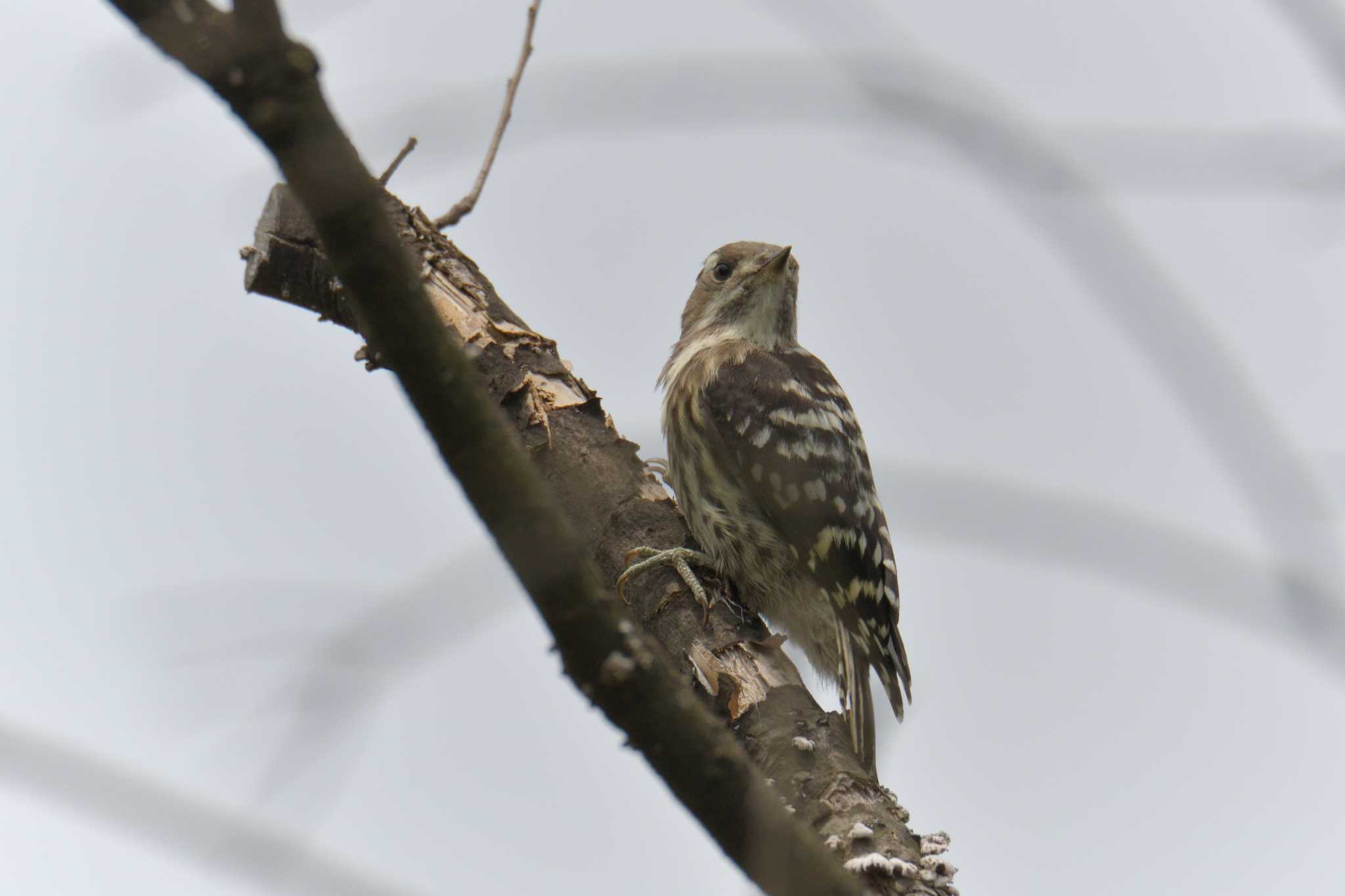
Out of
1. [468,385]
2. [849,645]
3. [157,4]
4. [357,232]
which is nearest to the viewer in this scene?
[157,4]

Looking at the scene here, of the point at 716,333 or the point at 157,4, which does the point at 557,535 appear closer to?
the point at 157,4

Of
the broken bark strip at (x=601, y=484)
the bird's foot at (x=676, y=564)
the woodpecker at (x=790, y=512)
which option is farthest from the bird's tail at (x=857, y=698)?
the bird's foot at (x=676, y=564)

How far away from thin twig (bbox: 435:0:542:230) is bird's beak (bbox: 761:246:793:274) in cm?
153

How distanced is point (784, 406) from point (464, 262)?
52.6 inches

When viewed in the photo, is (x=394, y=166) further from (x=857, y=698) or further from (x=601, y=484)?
(x=857, y=698)

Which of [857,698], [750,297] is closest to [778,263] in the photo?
[750,297]

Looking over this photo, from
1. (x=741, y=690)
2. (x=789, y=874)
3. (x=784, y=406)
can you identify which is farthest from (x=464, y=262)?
(x=789, y=874)

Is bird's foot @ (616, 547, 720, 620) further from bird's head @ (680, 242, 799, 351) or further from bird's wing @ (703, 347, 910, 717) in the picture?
bird's head @ (680, 242, 799, 351)

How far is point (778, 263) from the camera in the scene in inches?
210

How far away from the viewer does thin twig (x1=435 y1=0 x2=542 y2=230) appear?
3836 millimetres

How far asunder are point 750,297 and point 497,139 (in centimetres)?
162

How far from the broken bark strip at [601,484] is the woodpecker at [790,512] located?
12 centimetres

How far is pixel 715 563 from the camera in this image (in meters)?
3.90

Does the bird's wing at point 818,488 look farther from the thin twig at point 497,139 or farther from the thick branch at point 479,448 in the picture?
the thick branch at point 479,448
